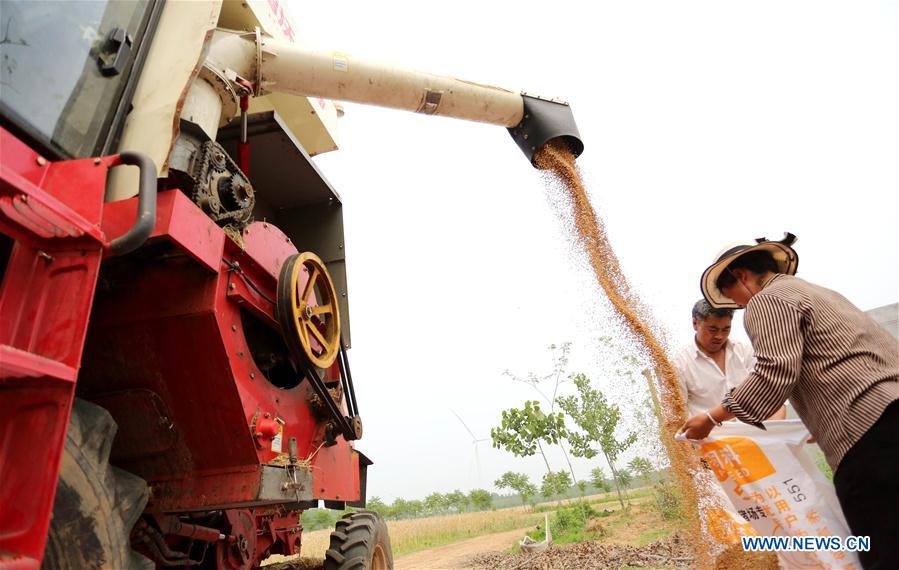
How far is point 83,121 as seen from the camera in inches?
81.9

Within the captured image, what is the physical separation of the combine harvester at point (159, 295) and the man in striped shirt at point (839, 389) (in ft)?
7.10

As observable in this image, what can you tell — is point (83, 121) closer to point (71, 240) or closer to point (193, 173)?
point (193, 173)

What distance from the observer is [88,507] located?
185 centimetres

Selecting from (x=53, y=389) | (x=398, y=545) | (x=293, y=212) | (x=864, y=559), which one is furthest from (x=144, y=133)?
(x=398, y=545)

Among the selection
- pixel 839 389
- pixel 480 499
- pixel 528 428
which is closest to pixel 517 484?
pixel 480 499

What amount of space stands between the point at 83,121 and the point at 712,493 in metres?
3.61

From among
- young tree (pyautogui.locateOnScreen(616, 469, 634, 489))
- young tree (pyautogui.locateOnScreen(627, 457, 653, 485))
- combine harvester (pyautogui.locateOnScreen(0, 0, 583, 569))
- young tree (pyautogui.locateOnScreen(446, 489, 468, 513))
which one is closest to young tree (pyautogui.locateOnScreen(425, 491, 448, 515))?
young tree (pyautogui.locateOnScreen(446, 489, 468, 513))

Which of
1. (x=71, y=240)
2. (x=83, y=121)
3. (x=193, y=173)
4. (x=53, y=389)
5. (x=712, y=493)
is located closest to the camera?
(x=53, y=389)

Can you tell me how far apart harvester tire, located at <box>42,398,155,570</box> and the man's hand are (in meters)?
2.43

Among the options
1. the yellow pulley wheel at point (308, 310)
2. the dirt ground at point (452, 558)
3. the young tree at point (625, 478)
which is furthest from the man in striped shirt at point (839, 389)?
the young tree at point (625, 478)

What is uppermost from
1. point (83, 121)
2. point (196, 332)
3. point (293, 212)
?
point (293, 212)

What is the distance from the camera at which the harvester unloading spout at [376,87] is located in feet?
10.5

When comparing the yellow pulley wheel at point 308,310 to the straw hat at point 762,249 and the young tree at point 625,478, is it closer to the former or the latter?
the straw hat at point 762,249

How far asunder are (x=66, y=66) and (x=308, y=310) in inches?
60.4
